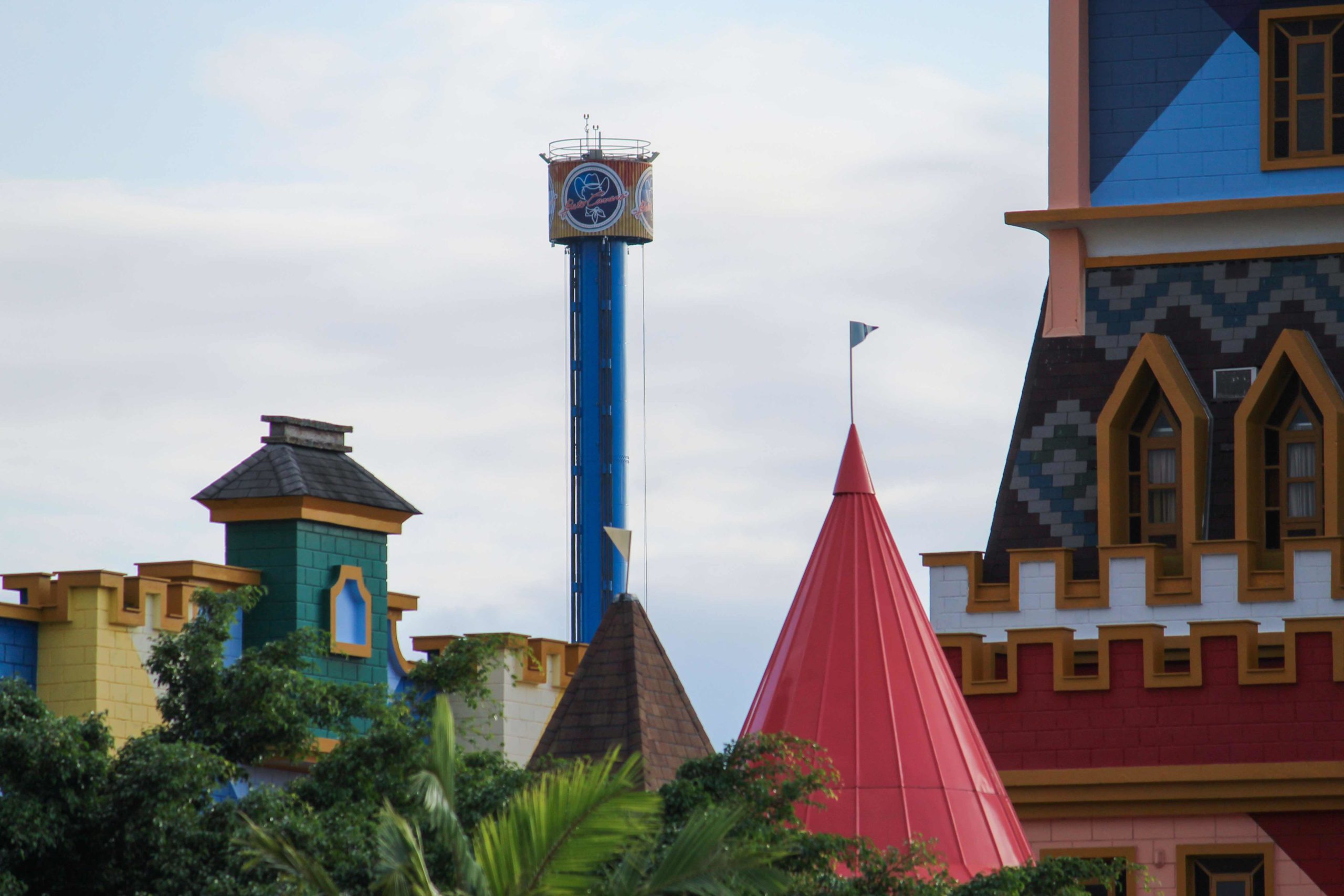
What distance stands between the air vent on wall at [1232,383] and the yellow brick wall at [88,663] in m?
10.1

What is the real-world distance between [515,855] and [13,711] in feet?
15.1

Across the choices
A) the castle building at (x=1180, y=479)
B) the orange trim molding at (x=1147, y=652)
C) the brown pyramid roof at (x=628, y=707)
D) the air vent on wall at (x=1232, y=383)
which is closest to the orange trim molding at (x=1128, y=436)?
the castle building at (x=1180, y=479)

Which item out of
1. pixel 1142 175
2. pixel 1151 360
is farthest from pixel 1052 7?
A: pixel 1151 360

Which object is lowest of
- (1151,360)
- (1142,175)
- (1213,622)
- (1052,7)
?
(1213,622)

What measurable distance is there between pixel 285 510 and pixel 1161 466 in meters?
9.14

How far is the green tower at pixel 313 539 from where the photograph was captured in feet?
90.0

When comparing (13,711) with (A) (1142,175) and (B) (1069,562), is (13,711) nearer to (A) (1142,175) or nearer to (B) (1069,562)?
(B) (1069,562)

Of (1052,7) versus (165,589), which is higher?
(1052,7)

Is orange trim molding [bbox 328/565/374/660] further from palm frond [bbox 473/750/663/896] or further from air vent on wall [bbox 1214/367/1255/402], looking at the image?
palm frond [bbox 473/750/663/896]

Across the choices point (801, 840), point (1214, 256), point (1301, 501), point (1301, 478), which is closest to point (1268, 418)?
point (1301, 478)

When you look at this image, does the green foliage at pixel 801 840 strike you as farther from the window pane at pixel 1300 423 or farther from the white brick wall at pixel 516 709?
the white brick wall at pixel 516 709

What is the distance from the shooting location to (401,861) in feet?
44.5

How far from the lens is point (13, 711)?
1681 cm

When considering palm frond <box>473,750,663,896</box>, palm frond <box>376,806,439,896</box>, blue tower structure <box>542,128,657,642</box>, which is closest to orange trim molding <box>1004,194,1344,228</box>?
palm frond <box>473,750,663,896</box>
